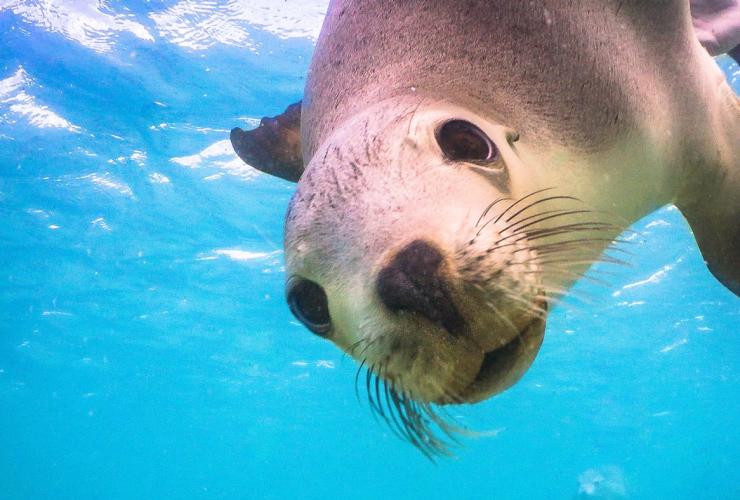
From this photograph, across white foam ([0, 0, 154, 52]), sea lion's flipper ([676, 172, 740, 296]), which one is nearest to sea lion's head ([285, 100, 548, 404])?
sea lion's flipper ([676, 172, 740, 296])

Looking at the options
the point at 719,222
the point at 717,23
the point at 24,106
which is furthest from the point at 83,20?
the point at 719,222

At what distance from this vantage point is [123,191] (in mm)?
13727

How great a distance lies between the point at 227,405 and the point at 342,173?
37.6 metres

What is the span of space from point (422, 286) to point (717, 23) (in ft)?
10.9

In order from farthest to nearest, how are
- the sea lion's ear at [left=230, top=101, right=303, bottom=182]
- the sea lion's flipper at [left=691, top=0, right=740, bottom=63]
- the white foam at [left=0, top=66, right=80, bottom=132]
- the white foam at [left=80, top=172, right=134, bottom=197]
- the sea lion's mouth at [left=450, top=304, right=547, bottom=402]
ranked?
1. the white foam at [left=80, top=172, right=134, bottom=197]
2. the white foam at [left=0, top=66, right=80, bottom=132]
3. the sea lion's ear at [left=230, top=101, right=303, bottom=182]
4. the sea lion's flipper at [left=691, top=0, right=740, bottom=63]
5. the sea lion's mouth at [left=450, top=304, right=547, bottom=402]

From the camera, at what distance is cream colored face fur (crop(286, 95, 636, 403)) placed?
140 centimetres

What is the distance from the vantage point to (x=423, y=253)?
135 centimetres

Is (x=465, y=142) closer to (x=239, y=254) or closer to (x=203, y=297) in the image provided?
(x=239, y=254)

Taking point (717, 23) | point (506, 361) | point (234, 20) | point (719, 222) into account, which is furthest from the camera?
point (234, 20)

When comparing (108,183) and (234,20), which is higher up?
(234,20)

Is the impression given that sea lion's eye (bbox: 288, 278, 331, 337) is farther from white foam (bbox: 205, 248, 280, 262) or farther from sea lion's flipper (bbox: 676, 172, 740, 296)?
white foam (bbox: 205, 248, 280, 262)

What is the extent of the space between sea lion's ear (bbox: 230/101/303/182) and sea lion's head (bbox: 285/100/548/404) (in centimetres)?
183

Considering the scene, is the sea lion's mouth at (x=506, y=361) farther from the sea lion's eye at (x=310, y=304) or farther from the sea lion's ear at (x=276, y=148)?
the sea lion's ear at (x=276, y=148)

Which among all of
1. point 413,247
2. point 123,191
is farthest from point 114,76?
point 413,247
